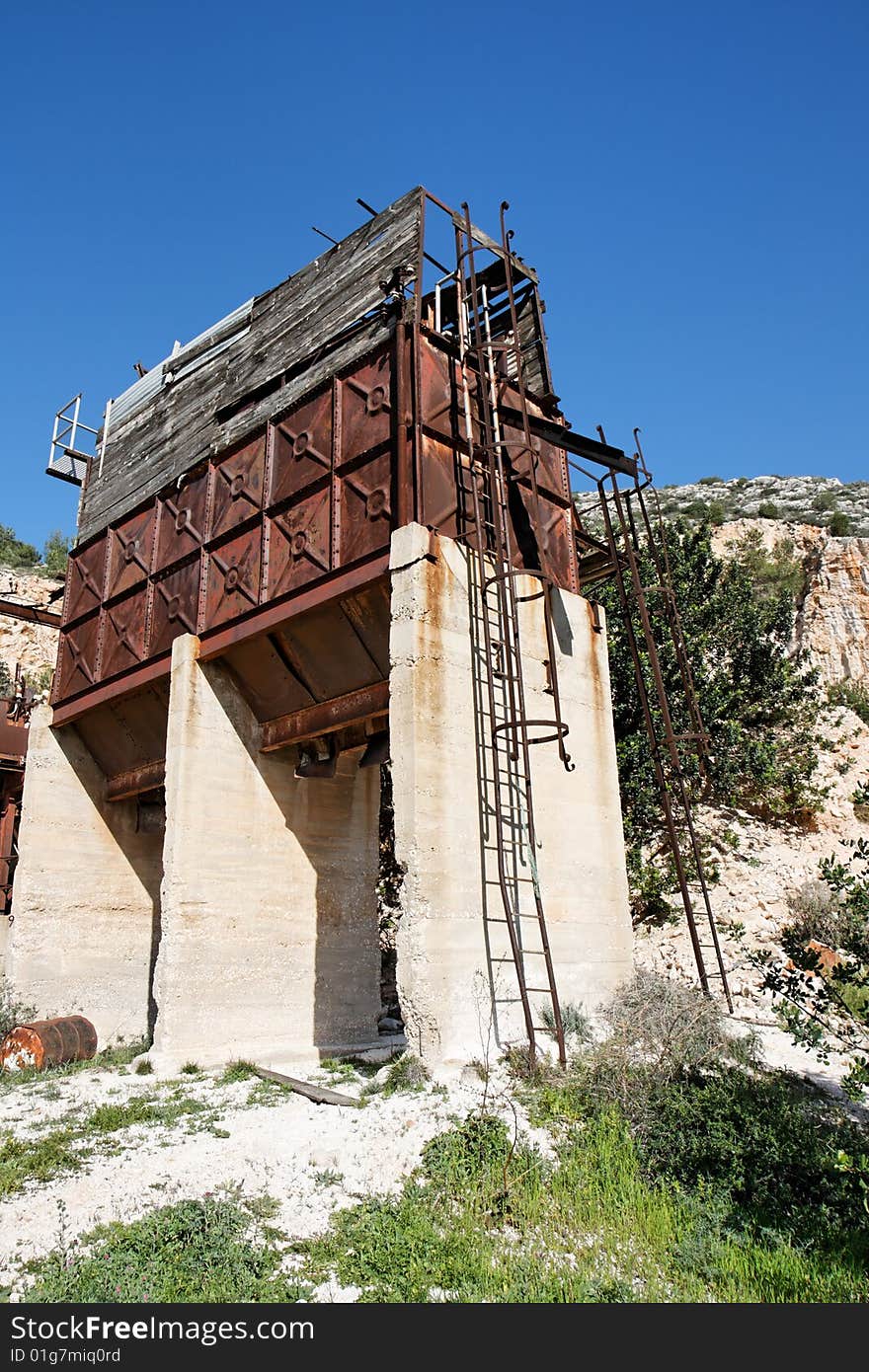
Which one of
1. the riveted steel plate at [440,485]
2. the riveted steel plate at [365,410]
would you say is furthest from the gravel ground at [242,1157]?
the riveted steel plate at [365,410]

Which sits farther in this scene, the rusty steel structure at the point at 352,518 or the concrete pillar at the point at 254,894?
the concrete pillar at the point at 254,894

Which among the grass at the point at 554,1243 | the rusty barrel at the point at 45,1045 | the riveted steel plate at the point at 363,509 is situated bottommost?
the grass at the point at 554,1243

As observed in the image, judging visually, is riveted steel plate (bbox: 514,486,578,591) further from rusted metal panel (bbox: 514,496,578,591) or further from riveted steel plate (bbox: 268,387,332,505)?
riveted steel plate (bbox: 268,387,332,505)

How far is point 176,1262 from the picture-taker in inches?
194

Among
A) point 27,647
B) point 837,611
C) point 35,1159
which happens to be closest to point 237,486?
point 35,1159

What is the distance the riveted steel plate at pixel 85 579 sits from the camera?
54.5 feet

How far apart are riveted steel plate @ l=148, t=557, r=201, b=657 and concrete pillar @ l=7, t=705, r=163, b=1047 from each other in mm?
3641

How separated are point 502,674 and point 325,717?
137 inches

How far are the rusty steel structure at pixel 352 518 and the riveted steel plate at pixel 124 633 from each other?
5 cm

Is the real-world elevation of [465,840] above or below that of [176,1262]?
above

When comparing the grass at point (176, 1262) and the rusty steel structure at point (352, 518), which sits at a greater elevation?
the rusty steel structure at point (352, 518)

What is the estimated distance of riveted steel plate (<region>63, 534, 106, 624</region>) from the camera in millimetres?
16625

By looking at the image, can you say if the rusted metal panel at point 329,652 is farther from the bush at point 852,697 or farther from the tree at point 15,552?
the tree at point 15,552

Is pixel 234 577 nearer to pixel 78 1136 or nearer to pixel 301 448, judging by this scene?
pixel 301 448
